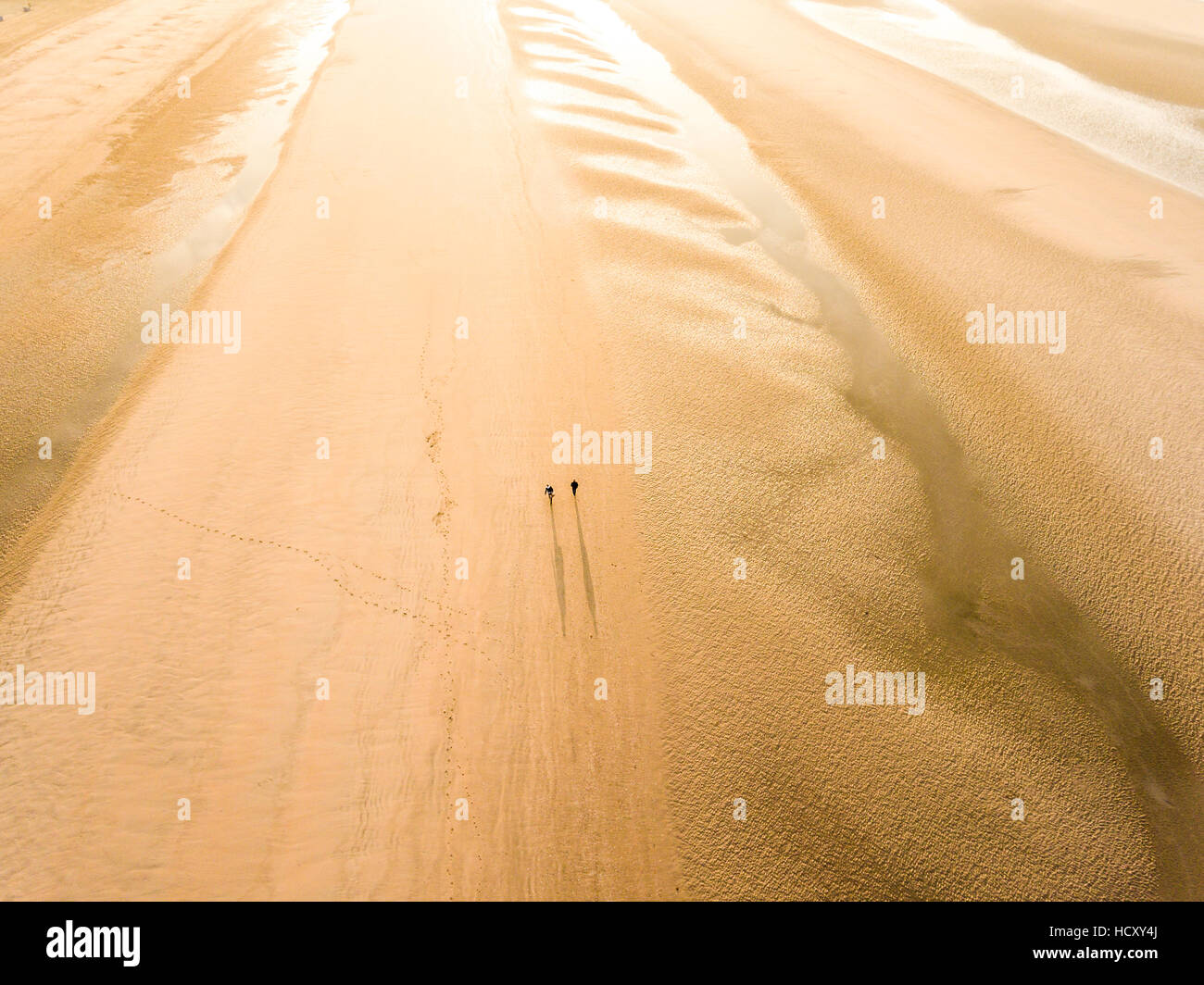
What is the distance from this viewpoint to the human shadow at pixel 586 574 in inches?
330

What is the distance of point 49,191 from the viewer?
15805 mm

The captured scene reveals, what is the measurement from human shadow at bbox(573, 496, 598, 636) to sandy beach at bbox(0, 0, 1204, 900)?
0.07 metres

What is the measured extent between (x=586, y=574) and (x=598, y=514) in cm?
106

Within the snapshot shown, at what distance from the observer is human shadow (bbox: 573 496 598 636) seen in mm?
8391

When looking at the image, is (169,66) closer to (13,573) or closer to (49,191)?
(49,191)

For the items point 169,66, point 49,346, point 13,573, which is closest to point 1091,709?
point 13,573

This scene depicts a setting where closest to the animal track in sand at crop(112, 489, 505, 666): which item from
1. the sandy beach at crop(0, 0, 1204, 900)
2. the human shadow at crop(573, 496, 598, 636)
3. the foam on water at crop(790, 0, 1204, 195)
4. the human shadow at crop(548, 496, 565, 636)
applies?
the sandy beach at crop(0, 0, 1204, 900)

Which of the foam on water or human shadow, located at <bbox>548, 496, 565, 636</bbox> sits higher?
the foam on water

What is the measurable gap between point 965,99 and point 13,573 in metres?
28.1

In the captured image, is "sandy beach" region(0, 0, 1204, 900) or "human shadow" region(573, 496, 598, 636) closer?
"sandy beach" region(0, 0, 1204, 900)

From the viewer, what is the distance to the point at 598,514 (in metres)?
9.40

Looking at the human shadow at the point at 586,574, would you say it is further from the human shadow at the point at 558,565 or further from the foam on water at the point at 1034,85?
the foam on water at the point at 1034,85

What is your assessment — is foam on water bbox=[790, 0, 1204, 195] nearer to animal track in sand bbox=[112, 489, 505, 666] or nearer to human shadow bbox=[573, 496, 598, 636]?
human shadow bbox=[573, 496, 598, 636]

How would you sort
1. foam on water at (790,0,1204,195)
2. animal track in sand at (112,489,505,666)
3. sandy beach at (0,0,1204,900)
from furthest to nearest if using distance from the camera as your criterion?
foam on water at (790,0,1204,195)
animal track in sand at (112,489,505,666)
sandy beach at (0,0,1204,900)
